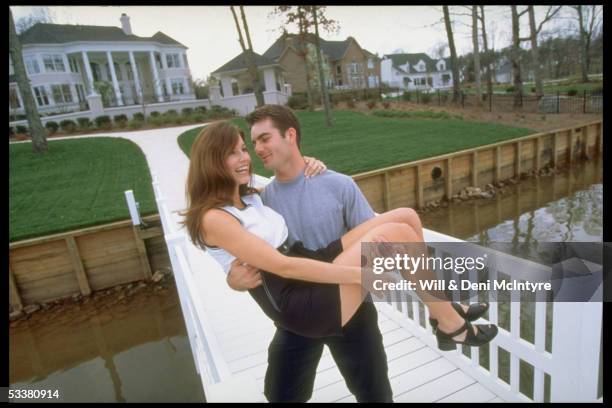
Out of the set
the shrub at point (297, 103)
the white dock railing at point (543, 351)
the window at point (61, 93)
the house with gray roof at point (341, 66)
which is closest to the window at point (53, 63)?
the window at point (61, 93)

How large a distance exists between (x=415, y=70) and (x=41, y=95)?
34471mm

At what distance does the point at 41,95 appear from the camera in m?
20.4

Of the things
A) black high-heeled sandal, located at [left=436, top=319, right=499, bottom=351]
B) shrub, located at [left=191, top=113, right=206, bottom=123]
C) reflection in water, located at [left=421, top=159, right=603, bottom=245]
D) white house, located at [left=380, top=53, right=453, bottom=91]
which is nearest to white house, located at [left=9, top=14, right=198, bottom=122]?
shrub, located at [left=191, top=113, right=206, bottom=123]

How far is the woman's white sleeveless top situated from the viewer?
1.25m

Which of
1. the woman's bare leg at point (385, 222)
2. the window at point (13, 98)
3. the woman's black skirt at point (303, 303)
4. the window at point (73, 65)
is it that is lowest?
the woman's black skirt at point (303, 303)

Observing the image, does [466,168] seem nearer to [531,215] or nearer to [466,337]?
[531,215]

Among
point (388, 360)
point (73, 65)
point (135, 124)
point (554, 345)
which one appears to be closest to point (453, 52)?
point (135, 124)

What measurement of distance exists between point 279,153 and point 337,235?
38 centimetres

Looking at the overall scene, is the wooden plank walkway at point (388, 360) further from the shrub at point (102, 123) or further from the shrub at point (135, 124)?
the shrub at point (102, 123)

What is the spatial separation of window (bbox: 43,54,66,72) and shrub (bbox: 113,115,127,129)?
726 centimetres

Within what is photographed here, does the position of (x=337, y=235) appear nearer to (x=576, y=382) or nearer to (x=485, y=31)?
(x=576, y=382)

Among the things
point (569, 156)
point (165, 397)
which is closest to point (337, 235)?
point (165, 397)

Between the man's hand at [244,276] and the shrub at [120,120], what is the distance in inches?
662

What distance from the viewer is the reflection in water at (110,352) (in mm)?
3612
